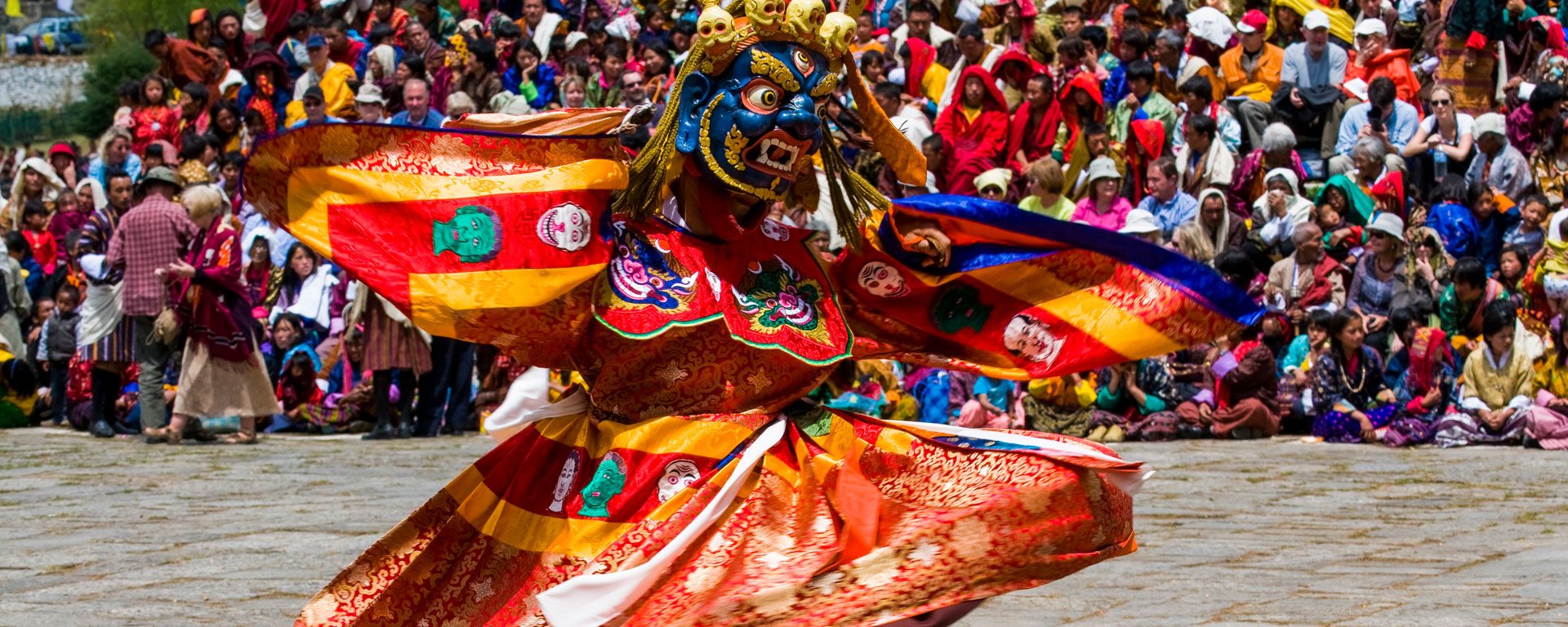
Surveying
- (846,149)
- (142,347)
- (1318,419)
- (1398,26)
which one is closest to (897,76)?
(846,149)

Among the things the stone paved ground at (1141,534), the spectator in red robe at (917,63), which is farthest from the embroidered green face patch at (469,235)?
the spectator in red robe at (917,63)

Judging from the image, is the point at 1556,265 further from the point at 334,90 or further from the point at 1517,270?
the point at 334,90

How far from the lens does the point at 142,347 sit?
11.3 metres

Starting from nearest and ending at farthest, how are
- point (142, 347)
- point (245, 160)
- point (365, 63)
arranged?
1. point (245, 160)
2. point (142, 347)
3. point (365, 63)

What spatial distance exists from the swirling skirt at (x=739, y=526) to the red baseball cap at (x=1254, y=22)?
30.3ft

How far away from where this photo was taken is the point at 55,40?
49312 millimetres

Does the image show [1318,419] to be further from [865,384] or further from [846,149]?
[846,149]

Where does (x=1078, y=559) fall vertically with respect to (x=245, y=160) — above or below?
below

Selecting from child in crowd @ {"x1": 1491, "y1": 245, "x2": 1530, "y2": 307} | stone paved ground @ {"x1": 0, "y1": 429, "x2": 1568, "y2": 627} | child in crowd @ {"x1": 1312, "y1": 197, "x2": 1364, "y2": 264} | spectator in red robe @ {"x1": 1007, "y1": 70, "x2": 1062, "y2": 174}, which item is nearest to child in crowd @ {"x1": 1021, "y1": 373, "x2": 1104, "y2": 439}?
stone paved ground @ {"x1": 0, "y1": 429, "x2": 1568, "y2": 627}

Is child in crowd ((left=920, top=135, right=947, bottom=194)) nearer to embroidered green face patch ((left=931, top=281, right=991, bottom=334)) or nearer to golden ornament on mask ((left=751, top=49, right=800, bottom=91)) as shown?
embroidered green face patch ((left=931, top=281, right=991, bottom=334))

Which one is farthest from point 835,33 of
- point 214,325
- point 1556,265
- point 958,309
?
point 214,325

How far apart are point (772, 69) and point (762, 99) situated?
64 mm

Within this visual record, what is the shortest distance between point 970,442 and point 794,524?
0.44 meters

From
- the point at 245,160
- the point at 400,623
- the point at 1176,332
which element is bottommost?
the point at 400,623
